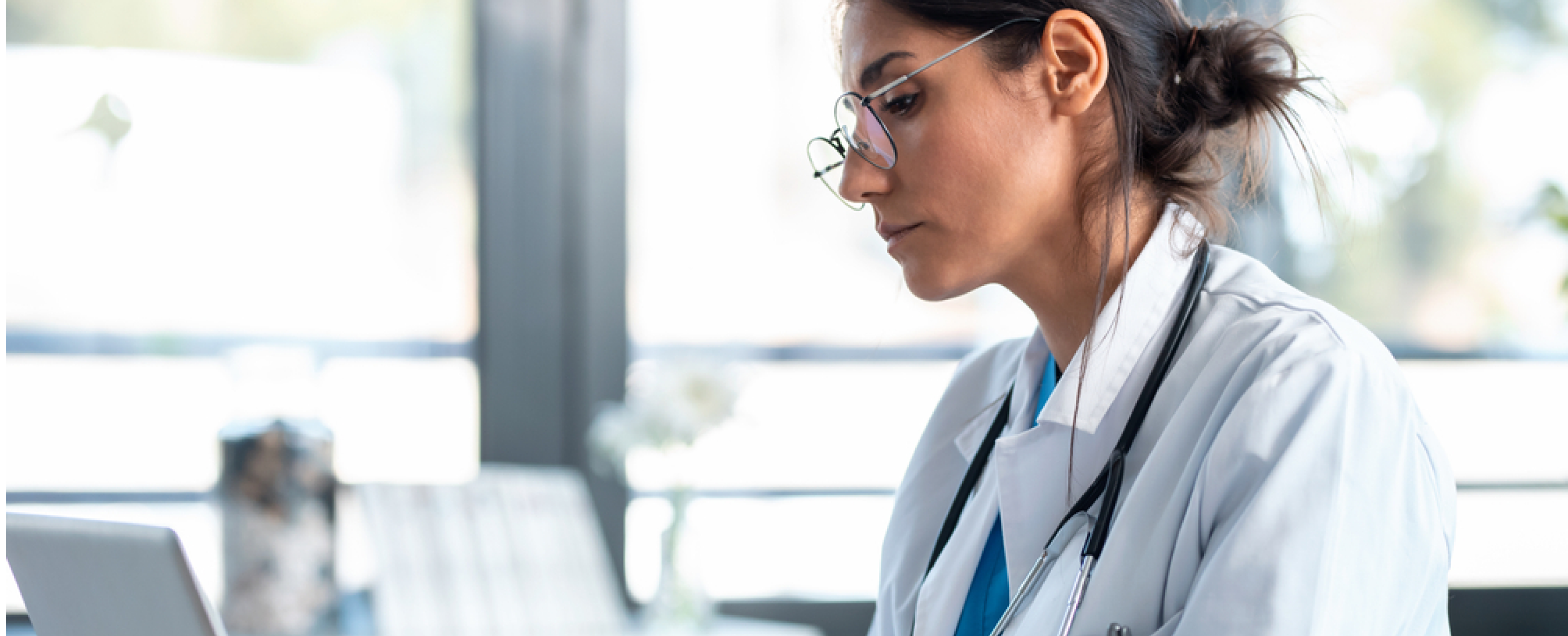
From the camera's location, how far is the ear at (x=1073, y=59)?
877mm

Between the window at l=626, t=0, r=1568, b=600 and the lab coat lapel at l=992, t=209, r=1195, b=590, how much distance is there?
109 cm

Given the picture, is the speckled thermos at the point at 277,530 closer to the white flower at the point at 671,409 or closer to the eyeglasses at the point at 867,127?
the white flower at the point at 671,409

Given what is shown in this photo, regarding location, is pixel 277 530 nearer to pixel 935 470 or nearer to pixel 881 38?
pixel 935 470

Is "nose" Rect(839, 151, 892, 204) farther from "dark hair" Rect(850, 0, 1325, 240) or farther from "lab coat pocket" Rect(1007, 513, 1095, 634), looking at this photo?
"lab coat pocket" Rect(1007, 513, 1095, 634)

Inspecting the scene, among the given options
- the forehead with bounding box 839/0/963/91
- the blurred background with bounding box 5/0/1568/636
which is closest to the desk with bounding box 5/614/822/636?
the blurred background with bounding box 5/0/1568/636

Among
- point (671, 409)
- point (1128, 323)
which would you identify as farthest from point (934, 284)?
point (671, 409)

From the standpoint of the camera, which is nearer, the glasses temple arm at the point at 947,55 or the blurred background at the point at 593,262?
the glasses temple arm at the point at 947,55

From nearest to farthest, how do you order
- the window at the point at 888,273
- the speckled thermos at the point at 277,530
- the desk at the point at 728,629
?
the speckled thermos at the point at 277,530
the desk at the point at 728,629
the window at the point at 888,273

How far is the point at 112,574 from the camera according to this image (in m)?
0.62

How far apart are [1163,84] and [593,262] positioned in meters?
1.32

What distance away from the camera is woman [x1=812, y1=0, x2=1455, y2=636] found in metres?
0.71

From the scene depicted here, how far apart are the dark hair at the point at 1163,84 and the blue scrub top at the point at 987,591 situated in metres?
0.13

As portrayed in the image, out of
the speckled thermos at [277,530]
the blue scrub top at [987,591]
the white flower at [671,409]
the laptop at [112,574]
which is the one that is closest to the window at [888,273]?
the white flower at [671,409]

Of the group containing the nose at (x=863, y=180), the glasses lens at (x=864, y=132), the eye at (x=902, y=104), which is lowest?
the nose at (x=863, y=180)
